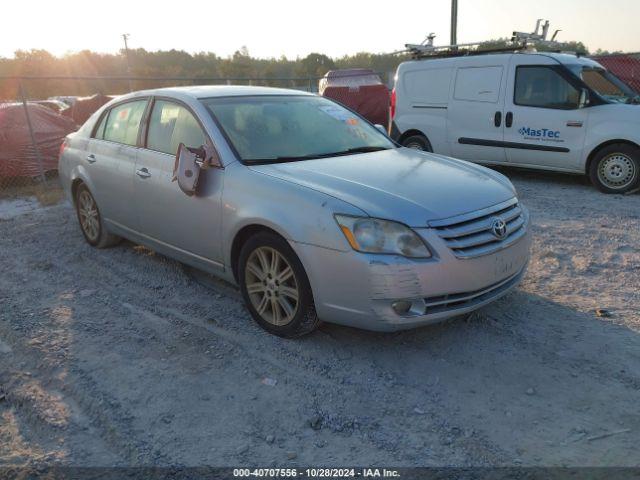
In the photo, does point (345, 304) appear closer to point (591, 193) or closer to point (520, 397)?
point (520, 397)

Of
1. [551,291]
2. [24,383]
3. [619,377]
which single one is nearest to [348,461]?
[619,377]

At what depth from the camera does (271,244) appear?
3.55m

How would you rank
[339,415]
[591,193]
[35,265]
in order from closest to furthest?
[339,415], [35,265], [591,193]

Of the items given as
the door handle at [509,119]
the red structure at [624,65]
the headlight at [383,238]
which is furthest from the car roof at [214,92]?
the red structure at [624,65]

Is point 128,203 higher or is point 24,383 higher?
point 128,203

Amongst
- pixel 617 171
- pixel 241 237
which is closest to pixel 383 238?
pixel 241 237

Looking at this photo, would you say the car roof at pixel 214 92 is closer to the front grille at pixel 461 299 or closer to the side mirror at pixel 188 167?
the side mirror at pixel 188 167

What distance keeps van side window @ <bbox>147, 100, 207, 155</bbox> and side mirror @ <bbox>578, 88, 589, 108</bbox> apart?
5812 millimetres

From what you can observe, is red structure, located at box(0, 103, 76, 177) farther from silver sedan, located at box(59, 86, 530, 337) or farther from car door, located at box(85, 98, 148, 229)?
silver sedan, located at box(59, 86, 530, 337)

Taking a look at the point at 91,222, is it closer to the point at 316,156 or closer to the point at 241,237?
the point at 241,237

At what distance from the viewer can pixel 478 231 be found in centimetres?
336

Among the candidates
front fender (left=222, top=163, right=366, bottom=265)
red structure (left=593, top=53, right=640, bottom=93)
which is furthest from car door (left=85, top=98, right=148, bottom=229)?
red structure (left=593, top=53, right=640, bottom=93)

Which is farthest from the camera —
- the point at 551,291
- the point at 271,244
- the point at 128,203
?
the point at 128,203

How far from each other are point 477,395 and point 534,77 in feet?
21.2
